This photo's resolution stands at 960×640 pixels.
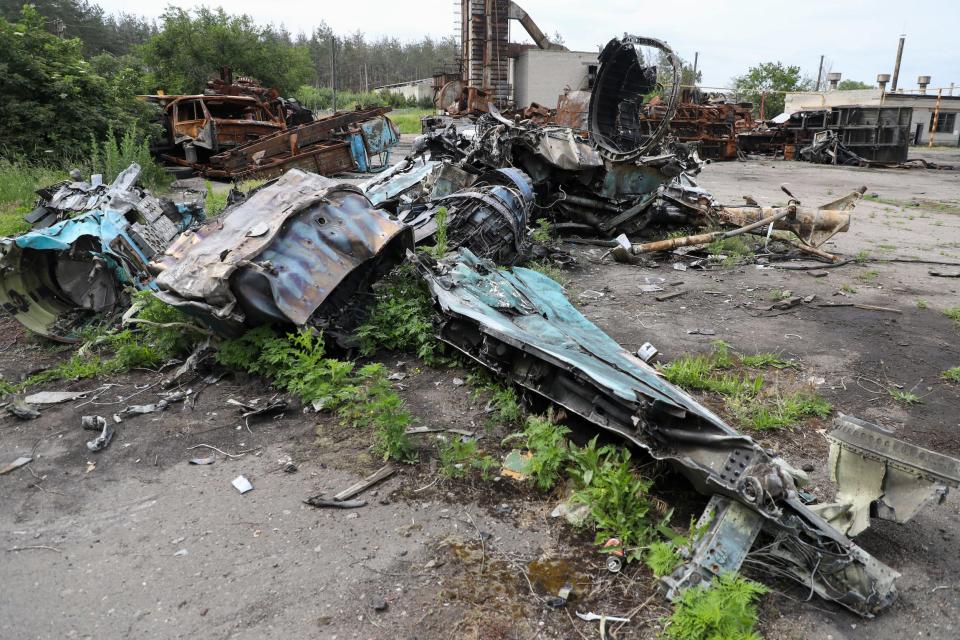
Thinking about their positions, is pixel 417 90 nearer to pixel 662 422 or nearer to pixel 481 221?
pixel 481 221

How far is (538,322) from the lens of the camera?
166 inches

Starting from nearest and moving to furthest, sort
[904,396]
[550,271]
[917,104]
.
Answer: [904,396] < [550,271] < [917,104]

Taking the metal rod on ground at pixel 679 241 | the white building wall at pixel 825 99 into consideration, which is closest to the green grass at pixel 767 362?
the metal rod on ground at pixel 679 241

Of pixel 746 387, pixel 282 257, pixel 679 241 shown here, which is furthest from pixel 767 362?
pixel 282 257

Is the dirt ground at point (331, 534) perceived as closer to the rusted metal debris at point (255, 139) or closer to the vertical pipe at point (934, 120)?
the rusted metal debris at point (255, 139)

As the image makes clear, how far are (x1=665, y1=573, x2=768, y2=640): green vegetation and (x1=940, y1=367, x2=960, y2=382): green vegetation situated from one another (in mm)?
3447

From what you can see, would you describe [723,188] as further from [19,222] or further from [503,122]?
[19,222]

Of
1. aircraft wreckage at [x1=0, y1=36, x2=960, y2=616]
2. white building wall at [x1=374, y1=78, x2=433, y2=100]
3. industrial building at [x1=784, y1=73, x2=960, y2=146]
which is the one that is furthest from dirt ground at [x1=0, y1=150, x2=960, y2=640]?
white building wall at [x1=374, y1=78, x2=433, y2=100]

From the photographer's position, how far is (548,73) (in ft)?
116

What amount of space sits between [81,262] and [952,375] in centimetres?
754

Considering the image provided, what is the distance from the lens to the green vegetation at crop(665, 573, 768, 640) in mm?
2217

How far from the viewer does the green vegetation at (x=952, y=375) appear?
4633 millimetres

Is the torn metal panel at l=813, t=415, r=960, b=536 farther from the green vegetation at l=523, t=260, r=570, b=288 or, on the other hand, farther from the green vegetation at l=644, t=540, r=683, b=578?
the green vegetation at l=523, t=260, r=570, b=288

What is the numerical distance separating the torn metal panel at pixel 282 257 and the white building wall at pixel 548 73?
32.8 metres
